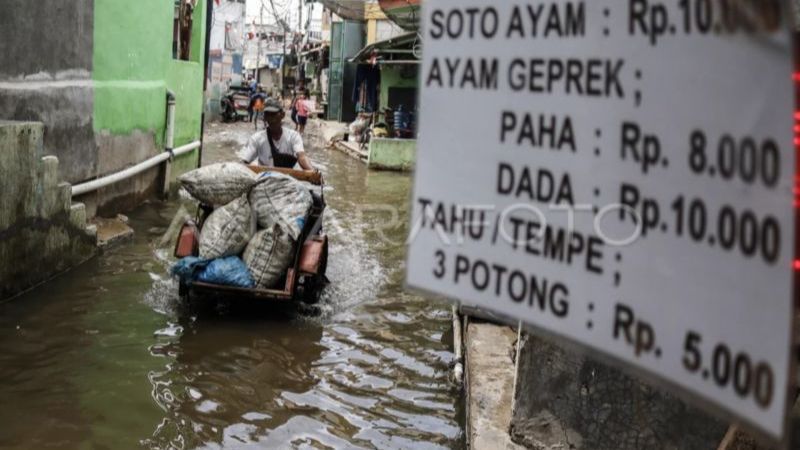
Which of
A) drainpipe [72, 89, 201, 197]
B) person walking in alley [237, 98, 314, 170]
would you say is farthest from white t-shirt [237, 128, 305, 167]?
drainpipe [72, 89, 201, 197]

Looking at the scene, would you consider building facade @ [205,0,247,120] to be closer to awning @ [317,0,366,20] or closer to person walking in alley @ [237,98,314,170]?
awning @ [317,0,366,20]

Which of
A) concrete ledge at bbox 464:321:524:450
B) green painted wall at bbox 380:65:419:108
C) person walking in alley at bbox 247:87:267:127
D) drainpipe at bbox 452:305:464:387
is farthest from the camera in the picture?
person walking in alley at bbox 247:87:267:127

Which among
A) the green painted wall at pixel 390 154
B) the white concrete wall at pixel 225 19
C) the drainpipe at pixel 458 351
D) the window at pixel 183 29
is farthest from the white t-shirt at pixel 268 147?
the white concrete wall at pixel 225 19

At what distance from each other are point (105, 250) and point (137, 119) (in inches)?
137

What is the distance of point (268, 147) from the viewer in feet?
27.1

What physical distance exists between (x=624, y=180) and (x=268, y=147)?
6821 millimetres

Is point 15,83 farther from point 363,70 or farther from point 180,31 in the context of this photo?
point 363,70

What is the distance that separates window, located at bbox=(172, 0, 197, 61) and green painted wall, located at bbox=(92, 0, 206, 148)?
58 centimetres

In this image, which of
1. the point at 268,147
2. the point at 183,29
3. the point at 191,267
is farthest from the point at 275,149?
the point at 183,29

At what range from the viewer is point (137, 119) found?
1195cm

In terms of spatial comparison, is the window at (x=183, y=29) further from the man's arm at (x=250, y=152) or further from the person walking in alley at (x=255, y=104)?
the person walking in alley at (x=255, y=104)

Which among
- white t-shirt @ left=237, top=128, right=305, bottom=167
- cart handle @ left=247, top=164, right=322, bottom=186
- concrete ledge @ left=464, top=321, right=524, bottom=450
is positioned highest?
white t-shirt @ left=237, top=128, right=305, bottom=167

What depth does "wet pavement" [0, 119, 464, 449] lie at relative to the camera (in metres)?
4.89

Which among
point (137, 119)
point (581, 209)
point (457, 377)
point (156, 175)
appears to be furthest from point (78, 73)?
point (581, 209)
